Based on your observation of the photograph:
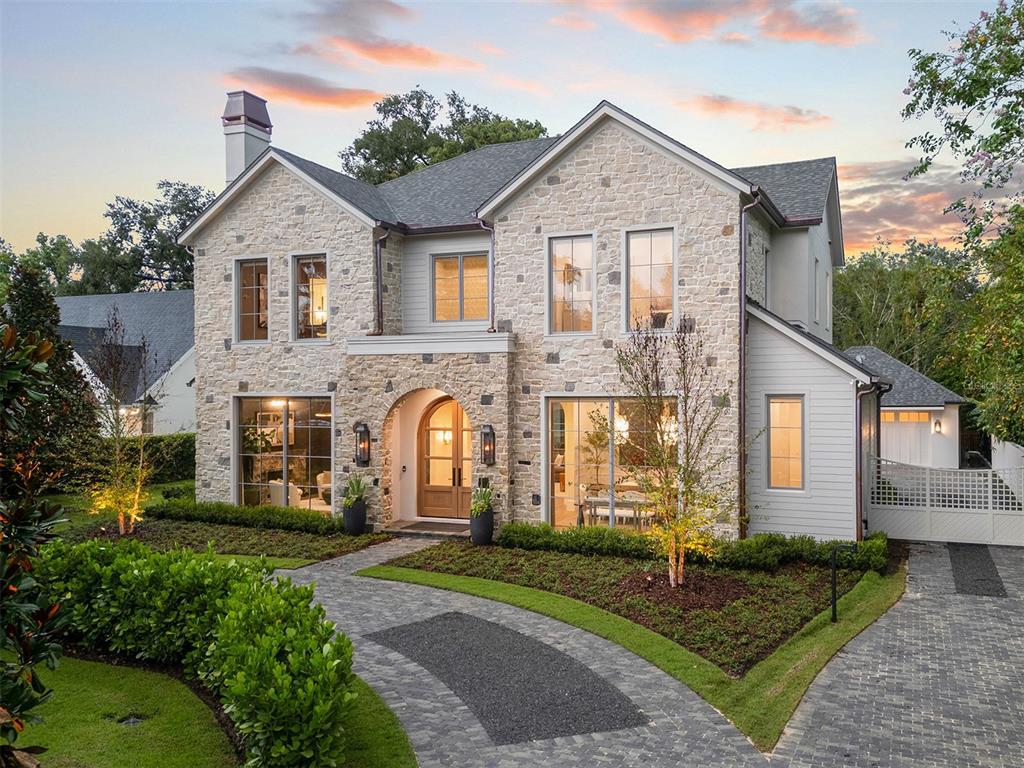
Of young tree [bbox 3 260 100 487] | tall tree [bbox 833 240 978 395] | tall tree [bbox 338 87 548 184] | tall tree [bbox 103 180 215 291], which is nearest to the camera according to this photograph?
young tree [bbox 3 260 100 487]

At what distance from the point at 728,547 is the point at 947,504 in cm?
569

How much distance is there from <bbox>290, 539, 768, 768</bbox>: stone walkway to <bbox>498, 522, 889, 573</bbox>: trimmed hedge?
10.1 ft

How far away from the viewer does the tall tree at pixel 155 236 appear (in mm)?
48250

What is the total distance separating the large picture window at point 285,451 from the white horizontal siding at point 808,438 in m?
8.99

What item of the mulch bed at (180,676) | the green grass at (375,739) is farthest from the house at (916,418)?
the mulch bed at (180,676)

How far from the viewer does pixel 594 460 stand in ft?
47.0

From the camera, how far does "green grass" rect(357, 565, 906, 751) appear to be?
7.00 meters

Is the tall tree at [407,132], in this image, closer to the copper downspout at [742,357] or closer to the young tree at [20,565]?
the copper downspout at [742,357]

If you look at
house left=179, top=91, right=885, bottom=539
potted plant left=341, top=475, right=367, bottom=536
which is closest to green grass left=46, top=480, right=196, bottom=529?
A: house left=179, top=91, right=885, bottom=539

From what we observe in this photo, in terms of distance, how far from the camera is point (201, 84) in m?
18.9

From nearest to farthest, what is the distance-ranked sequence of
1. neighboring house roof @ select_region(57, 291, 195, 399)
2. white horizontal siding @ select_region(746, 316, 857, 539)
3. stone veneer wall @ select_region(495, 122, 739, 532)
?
white horizontal siding @ select_region(746, 316, 857, 539) < stone veneer wall @ select_region(495, 122, 739, 532) < neighboring house roof @ select_region(57, 291, 195, 399)

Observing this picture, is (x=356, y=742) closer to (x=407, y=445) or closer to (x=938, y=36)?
(x=407, y=445)

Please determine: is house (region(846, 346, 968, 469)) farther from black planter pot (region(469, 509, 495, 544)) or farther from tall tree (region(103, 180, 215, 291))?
tall tree (region(103, 180, 215, 291))

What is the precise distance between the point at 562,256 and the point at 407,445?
548cm
